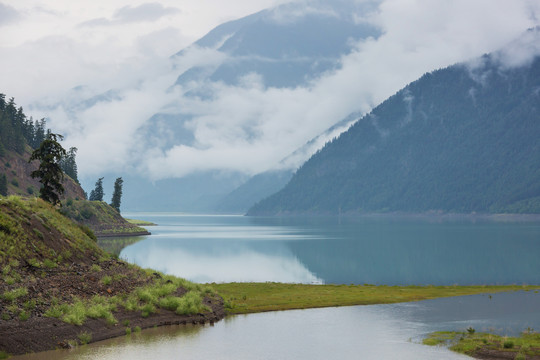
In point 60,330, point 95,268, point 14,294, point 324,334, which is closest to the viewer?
point 60,330

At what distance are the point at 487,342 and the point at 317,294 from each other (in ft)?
88.7

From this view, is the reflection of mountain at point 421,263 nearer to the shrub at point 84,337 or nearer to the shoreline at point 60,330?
the shoreline at point 60,330

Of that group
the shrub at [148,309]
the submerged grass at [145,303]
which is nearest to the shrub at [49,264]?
the submerged grass at [145,303]

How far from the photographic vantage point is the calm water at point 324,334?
131ft

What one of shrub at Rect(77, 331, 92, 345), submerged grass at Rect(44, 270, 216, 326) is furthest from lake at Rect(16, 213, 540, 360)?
submerged grass at Rect(44, 270, 216, 326)

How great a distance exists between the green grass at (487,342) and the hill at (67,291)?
18110 millimetres

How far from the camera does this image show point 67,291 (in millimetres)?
47719

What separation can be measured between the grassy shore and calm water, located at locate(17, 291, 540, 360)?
2641 millimetres

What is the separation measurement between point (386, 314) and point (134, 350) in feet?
77.4

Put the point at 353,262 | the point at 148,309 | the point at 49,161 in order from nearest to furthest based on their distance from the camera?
the point at 148,309, the point at 49,161, the point at 353,262

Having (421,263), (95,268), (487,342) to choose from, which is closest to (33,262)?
(95,268)

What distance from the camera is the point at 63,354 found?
130 ft

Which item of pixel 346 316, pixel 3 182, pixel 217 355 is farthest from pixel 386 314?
pixel 3 182

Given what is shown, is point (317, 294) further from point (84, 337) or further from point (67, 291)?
point (84, 337)
